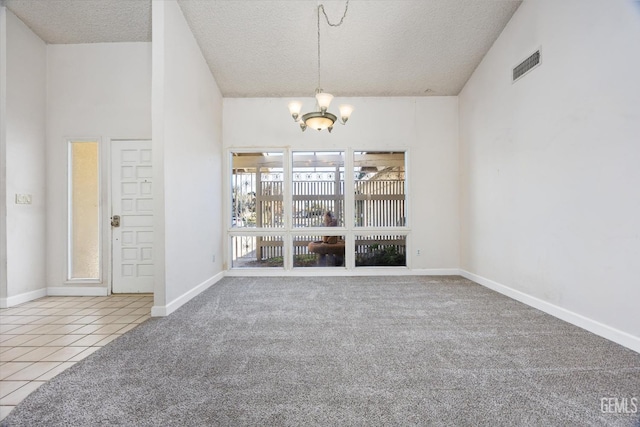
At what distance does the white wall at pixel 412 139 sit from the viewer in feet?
16.0

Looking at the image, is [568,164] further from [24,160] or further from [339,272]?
[24,160]

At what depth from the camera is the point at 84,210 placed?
403 centimetres

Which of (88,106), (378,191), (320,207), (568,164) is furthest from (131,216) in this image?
(568,164)

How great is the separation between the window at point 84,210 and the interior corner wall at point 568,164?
5.53 metres

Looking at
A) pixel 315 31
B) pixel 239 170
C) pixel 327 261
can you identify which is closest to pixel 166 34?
pixel 315 31

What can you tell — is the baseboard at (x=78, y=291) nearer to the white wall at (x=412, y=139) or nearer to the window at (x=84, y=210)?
the window at (x=84, y=210)

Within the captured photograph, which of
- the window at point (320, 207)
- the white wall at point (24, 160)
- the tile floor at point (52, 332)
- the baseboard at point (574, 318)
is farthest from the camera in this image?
the window at point (320, 207)

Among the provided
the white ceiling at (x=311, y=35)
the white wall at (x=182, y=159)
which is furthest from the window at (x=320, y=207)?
the white ceiling at (x=311, y=35)

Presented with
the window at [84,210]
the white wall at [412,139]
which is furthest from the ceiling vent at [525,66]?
the window at [84,210]

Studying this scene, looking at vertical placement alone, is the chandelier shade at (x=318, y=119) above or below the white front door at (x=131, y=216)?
above

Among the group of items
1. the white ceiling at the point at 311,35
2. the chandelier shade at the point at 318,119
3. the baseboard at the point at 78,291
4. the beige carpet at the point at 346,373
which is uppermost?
the white ceiling at the point at 311,35

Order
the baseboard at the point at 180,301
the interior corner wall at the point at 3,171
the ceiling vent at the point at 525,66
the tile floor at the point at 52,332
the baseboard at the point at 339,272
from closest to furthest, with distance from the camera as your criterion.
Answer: the tile floor at the point at 52,332
the baseboard at the point at 180,301
the ceiling vent at the point at 525,66
the interior corner wall at the point at 3,171
the baseboard at the point at 339,272

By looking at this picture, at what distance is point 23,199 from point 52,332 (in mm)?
2045

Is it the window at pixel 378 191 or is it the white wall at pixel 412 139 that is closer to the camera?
the white wall at pixel 412 139
